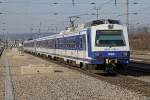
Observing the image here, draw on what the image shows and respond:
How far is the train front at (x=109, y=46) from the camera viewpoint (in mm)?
23078

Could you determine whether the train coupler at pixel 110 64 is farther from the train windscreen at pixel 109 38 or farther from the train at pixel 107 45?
the train windscreen at pixel 109 38

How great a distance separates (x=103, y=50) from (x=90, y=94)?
326 inches

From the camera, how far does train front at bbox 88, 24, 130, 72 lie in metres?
23.1

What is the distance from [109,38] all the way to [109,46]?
0.47 meters

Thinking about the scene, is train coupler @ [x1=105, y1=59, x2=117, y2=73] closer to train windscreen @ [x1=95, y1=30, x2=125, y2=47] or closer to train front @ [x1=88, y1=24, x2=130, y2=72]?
train front @ [x1=88, y1=24, x2=130, y2=72]

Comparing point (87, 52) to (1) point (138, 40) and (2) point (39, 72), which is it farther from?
(1) point (138, 40)

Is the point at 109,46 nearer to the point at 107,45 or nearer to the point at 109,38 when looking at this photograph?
the point at 107,45

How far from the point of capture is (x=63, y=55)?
1426 inches

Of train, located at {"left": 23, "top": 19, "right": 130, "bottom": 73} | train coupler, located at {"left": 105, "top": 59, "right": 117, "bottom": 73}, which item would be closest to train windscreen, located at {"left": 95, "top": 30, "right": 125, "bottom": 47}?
train, located at {"left": 23, "top": 19, "right": 130, "bottom": 73}

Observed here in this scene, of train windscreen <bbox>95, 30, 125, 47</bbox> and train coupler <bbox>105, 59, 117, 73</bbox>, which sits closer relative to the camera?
train coupler <bbox>105, 59, 117, 73</bbox>

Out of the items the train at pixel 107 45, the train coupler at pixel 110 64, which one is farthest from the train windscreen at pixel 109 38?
the train coupler at pixel 110 64

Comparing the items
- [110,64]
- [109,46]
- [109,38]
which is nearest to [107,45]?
[109,46]

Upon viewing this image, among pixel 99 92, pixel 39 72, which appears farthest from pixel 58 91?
pixel 39 72

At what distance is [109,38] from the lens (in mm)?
23391
